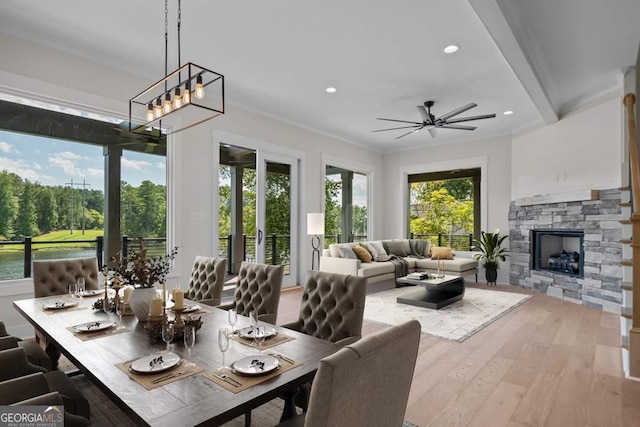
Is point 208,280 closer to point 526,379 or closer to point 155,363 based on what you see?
point 155,363

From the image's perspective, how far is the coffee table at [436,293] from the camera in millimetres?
5047

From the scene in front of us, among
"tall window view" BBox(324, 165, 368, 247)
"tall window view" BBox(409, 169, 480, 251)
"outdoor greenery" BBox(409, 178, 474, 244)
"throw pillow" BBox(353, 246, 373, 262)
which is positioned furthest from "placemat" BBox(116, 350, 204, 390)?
"outdoor greenery" BBox(409, 178, 474, 244)

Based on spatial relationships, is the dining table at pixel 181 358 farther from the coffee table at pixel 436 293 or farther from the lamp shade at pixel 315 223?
the lamp shade at pixel 315 223

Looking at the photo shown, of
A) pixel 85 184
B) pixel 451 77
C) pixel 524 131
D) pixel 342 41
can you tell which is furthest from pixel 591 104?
pixel 85 184

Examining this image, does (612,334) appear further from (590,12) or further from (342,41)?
(342,41)

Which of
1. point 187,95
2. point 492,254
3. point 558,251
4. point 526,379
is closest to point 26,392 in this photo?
point 187,95

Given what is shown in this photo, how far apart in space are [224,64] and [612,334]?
526cm

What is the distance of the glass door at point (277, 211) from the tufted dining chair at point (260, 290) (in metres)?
3.03

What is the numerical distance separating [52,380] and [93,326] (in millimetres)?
291

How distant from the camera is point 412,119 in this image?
248 inches

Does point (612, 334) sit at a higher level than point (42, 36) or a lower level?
lower

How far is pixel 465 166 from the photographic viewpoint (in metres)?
7.75

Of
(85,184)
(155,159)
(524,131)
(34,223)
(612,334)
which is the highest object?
(524,131)

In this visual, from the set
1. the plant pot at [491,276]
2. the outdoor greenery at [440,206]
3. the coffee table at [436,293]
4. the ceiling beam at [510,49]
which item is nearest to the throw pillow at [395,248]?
the plant pot at [491,276]
